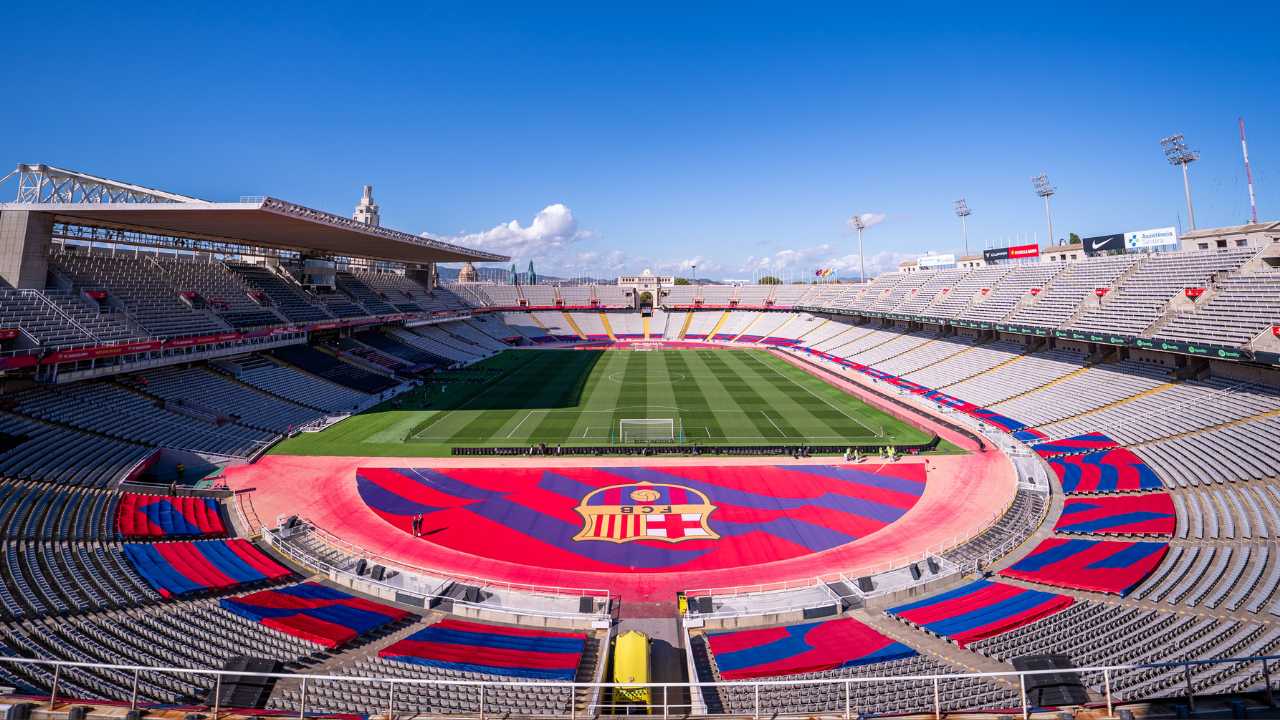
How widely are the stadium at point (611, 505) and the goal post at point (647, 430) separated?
1.11 feet

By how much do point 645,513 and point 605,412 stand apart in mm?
17793

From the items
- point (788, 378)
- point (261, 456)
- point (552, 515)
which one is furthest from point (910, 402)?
point (261, 456)

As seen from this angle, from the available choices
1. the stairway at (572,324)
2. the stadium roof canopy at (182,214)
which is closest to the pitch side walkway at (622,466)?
the stadium roof canopy at (182,214)

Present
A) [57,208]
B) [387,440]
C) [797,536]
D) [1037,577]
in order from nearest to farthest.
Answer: [1037,577] < [797,536] < [57,208] < [387,440]

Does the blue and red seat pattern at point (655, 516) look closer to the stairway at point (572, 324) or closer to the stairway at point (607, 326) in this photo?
the stairway at point (572, 324)

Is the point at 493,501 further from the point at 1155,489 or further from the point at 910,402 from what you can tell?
the point at 910,402

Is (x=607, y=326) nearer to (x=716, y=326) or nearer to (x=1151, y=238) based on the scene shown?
(x=716, y=326)

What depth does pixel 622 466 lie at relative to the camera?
30.0 metres

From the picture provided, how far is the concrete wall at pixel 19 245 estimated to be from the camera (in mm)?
30281

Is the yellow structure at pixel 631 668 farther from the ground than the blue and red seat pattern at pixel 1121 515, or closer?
farther from the ground

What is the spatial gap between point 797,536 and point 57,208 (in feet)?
135

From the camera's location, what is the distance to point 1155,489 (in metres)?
22.4

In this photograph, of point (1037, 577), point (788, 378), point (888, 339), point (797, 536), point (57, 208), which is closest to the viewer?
point (1037, 577)

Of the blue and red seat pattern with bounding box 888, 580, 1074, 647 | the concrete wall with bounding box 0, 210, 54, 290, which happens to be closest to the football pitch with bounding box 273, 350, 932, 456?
the blue and red seat pattern with bounding box 888, 580, 1074, 647
